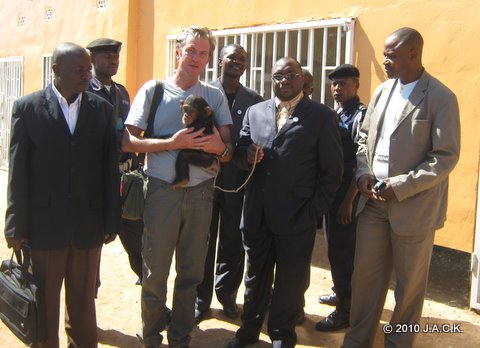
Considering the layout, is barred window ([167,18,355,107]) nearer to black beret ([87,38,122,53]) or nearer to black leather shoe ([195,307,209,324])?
black beret ([87,38,122,53])

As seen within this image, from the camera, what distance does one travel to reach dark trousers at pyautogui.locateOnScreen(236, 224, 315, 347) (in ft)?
10.9

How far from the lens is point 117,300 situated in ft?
14.6

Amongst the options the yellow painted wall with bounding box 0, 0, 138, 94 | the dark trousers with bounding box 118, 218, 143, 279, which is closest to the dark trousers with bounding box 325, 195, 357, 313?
the dark trousers with bounding box 118, 218, 143, 279

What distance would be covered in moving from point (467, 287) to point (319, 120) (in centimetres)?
238

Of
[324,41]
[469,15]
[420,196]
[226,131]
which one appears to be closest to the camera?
[420,196]

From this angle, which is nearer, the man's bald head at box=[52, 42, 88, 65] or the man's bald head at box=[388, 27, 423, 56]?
the man's bald head at box=[52, 42, 88, 65]

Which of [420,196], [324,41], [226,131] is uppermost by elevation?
[324,41]

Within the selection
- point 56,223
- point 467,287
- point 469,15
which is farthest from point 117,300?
point 469,15

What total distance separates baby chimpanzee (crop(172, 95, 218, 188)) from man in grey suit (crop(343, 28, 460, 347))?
3.42ft

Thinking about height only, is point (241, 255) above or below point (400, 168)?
below

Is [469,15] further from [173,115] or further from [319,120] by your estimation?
[173,115]

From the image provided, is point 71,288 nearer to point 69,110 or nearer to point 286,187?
point 69,110

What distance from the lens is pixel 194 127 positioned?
3.14 meters

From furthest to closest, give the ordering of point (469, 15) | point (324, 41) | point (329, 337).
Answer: point (324, 41)
point (469, 15)
point (329, 337)
